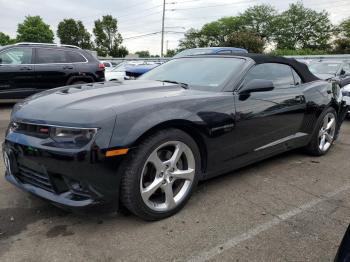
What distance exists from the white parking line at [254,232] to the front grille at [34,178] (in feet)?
3.89

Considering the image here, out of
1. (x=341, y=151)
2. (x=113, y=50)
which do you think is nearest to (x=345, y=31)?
(x=113, y=50)

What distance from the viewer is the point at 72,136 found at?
2.38m

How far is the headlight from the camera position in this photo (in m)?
2.34

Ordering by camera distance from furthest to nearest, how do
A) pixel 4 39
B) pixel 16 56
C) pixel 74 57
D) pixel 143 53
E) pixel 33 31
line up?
pixel 143 53 → pixel 4 39 → pixel 33 31 → pixel 74 57 → pixel 16 56

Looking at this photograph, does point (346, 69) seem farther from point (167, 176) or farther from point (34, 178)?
point (34, 178)

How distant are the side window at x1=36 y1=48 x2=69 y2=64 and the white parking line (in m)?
7.28

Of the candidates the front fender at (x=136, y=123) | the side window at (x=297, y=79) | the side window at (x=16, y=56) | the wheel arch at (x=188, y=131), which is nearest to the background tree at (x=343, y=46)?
the side window at (x=16, y=56)

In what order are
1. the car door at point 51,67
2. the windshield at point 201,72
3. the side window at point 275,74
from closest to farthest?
the windshield at point 201,72 < the side window at point 275,74 < the car door at point 51,67

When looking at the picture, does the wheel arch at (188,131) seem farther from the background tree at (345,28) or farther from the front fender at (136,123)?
the background tree at (345,28)

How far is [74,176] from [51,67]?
675cm

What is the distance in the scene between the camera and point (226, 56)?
3814 mm

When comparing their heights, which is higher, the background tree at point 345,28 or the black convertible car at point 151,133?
the background tree at point 345,28

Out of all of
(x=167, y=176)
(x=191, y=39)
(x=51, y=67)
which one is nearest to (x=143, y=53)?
(x=191, y=39)

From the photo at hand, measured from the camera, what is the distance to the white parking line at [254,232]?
230 cm
